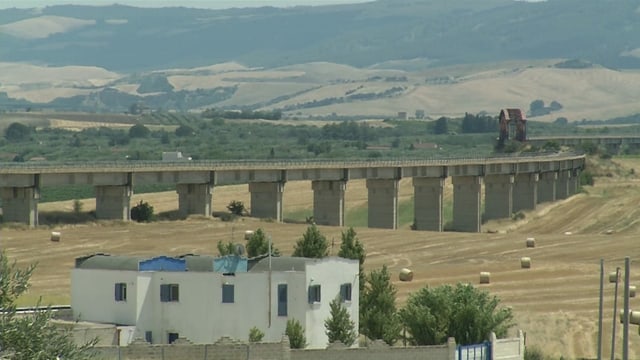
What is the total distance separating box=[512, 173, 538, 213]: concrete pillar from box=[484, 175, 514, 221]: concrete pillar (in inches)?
170

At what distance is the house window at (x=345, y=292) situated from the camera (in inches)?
2475

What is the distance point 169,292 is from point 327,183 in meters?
79.7

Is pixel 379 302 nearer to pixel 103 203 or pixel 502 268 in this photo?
pixel 502 268

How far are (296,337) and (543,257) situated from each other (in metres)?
47.0

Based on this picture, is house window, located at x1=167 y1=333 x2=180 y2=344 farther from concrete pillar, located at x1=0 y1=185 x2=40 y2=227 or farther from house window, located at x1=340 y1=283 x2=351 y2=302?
concrete pillar, located at x1=0 y1=185 x2=40 y2=227

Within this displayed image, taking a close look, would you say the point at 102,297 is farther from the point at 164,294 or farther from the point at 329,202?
the point at 329,202

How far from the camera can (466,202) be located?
154 m

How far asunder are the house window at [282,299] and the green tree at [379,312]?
383 centimetres

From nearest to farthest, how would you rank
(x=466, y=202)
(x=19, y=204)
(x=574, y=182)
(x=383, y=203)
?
(x=19, y=204), (x=383, y=203), (x=466, y=202), (x=574, y=182)

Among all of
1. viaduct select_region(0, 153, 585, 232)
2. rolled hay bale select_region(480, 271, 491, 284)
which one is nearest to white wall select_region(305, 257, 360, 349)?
rolled hay bale select_region(480, 271, 491, 284)

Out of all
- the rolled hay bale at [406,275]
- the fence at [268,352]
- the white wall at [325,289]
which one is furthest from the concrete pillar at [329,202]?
the fence at [268,352]

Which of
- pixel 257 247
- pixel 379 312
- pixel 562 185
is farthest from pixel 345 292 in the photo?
pixel 562 185

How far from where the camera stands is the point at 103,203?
390ft

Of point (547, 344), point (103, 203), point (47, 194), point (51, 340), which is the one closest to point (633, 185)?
point (47, 194)
